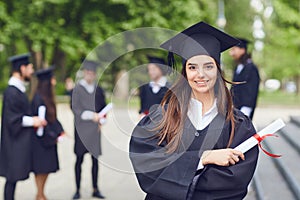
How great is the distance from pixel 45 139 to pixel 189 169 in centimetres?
410

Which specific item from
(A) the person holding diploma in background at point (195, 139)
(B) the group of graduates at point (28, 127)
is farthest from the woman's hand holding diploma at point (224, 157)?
(B) the group of graduates at point (28, 127)

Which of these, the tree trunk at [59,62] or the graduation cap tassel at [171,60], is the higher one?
the tree trunk at [59,62]

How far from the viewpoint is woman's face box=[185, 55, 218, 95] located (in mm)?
2568

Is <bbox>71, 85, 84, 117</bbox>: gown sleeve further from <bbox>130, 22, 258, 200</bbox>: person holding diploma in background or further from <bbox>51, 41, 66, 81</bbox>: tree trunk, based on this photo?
<bbox>51, 41, 66, 81</bbox>: tree trunk

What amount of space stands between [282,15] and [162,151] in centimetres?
2501

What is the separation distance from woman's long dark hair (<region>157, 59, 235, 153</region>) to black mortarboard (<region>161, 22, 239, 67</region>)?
0.10 meters

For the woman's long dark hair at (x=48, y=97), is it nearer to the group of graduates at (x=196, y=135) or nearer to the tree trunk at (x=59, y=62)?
the group of graduates at (x=196, y=135)

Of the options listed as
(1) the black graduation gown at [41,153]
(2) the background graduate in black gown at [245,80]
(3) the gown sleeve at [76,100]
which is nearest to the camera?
(3) the gown sleeve at [76,100]

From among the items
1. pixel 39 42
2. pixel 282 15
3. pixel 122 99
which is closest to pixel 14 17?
pixel 39 42

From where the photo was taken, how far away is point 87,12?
2155 cm

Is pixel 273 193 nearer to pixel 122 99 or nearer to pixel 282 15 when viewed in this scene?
pixel 122 99

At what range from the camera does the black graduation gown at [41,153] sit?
20.5ft

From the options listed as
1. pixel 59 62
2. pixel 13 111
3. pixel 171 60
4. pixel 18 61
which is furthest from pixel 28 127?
pixel 59 62

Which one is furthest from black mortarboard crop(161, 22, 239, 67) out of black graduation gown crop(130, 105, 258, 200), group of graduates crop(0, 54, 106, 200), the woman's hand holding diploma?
group of graduates crop(0, 54, 106, 200)
